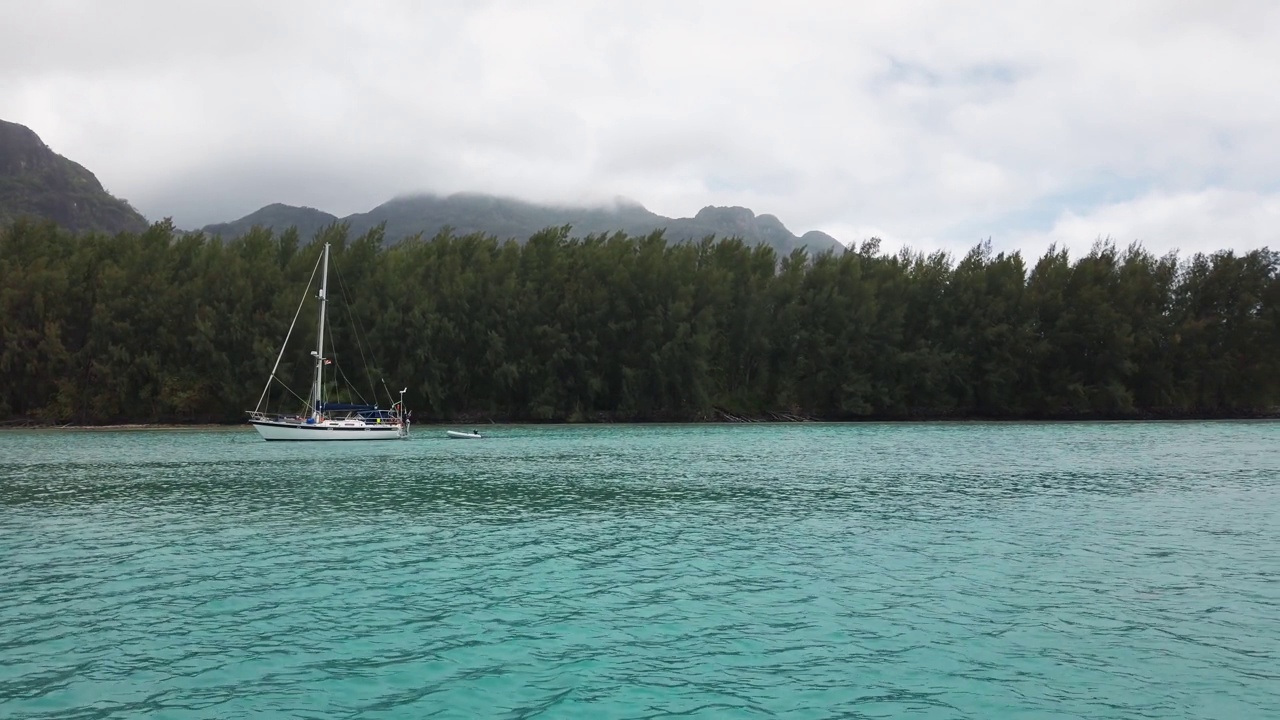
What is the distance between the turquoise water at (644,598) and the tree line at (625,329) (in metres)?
50.7

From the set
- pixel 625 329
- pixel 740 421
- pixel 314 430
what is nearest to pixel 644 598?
pixel 314 430

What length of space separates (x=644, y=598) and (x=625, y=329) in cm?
7423

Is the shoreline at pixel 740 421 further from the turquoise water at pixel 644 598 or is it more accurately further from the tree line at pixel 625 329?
the turquoise water at pixel 644 598

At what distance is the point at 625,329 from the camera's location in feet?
293

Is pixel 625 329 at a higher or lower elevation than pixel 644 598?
higher

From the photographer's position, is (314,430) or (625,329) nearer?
(314,430)

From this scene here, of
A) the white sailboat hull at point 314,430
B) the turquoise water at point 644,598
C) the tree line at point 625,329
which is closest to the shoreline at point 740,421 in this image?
the tree line at point 625,329

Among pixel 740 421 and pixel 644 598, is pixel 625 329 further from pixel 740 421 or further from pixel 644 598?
pixel 644 598

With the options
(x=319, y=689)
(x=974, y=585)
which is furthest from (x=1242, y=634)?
(x=319, y=689)

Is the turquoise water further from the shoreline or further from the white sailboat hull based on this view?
the shoreline

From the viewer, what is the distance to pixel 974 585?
16156 mm

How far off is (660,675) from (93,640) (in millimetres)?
8082

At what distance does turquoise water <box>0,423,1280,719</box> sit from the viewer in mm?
10719

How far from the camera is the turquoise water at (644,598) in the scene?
35.2 feet
